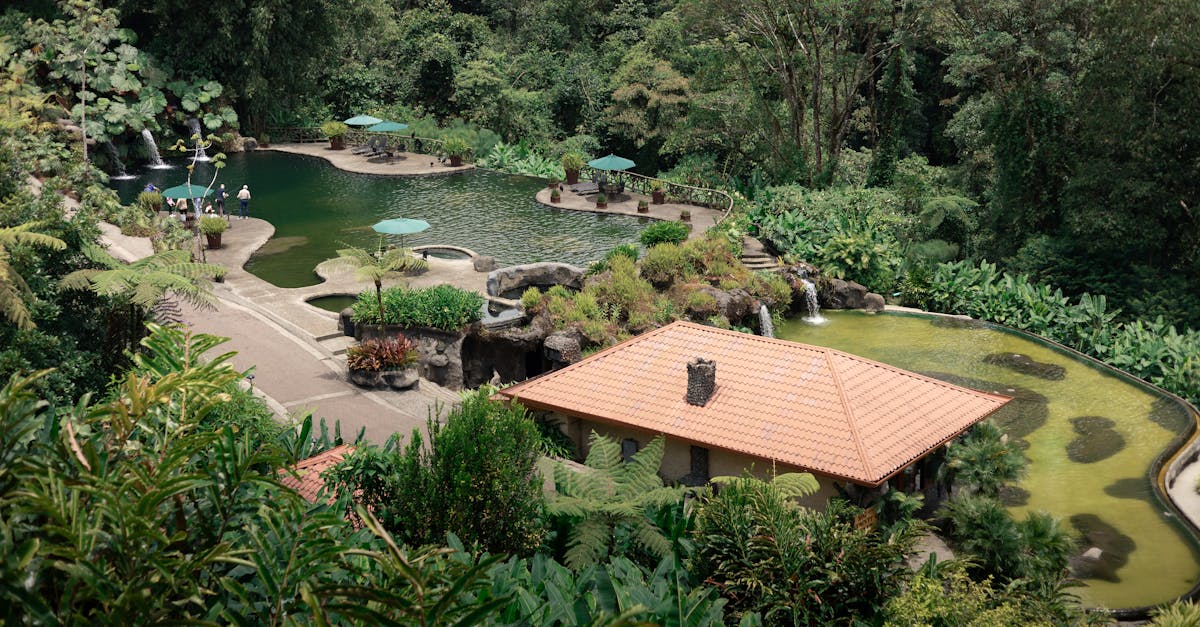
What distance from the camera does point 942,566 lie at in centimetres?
1347

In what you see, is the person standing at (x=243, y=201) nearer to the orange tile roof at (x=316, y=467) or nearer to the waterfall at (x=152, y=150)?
the waterfall at (x=152, y=150)

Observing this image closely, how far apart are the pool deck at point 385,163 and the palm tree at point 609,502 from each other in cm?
3371

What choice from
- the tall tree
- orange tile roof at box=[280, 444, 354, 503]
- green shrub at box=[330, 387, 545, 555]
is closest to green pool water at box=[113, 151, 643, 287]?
the tall tree

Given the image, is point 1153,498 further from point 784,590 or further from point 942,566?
point 784,590

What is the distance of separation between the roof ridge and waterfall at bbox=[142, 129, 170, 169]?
126ft

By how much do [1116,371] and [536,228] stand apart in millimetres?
19995

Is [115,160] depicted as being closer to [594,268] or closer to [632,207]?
[632,207]

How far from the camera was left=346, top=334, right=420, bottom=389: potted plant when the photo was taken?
23.1 meters

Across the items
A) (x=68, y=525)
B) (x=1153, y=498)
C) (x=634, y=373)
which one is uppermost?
(x=68, y=525)

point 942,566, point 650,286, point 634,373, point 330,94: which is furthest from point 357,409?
point 330,94

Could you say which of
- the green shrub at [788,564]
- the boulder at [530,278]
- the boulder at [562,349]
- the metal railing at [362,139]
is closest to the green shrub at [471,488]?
the green shrub at [788,564]

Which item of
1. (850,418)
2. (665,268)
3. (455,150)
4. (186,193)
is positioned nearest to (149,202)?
(186,193)

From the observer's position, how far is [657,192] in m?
41.5

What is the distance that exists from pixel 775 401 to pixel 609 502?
706 centimetres
